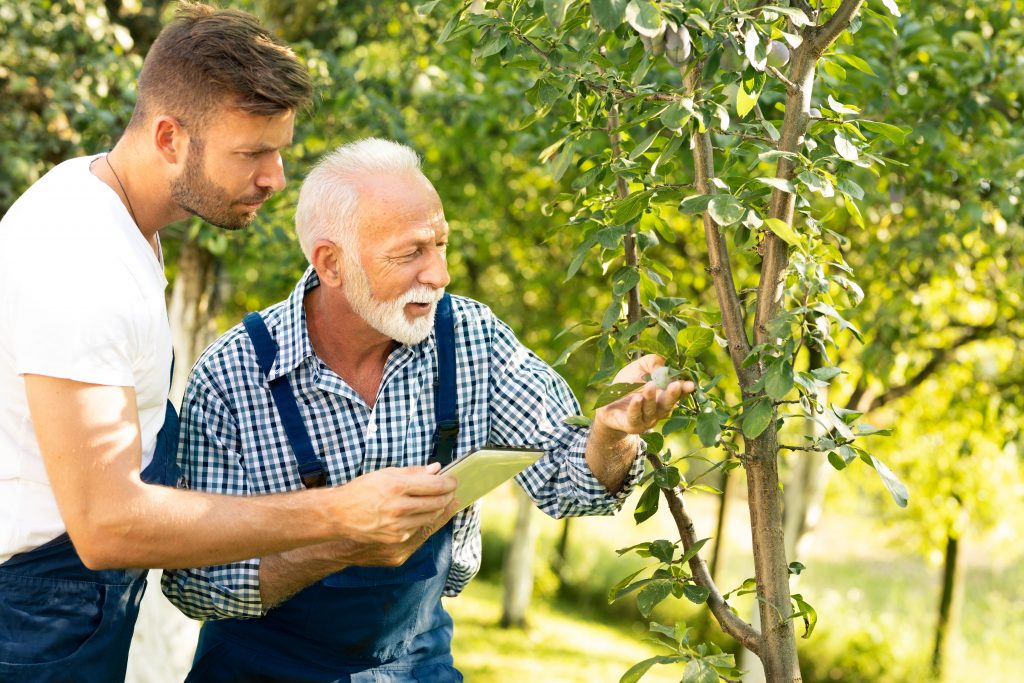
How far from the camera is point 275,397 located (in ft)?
7.76

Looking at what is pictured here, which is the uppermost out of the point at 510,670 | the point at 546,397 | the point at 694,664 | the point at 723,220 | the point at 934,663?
the point at 723,220

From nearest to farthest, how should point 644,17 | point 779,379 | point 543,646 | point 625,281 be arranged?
point 644,17, point 779,379, point 625,281, point 543,646

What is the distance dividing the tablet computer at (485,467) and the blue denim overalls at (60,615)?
582 mm

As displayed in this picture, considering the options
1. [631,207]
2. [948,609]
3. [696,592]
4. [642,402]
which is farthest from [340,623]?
[948,609]

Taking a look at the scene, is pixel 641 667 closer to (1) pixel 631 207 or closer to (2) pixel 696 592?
(2) pixel 696 592

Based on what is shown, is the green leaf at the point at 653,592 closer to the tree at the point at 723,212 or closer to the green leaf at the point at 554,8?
the tree at the point at 723,212

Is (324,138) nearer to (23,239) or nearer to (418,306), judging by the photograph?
(418,306)

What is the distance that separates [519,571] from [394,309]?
27.3 feet

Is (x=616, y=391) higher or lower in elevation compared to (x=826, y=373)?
lower

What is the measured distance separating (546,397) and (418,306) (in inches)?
14.1

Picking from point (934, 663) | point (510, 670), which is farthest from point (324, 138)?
point (934, 663)

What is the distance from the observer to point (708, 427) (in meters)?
1.89

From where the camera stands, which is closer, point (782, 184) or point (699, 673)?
point (782, 184)

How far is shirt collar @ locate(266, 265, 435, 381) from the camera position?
93.7 inches
